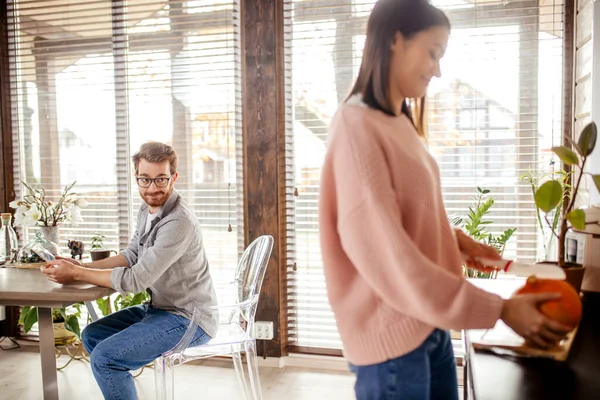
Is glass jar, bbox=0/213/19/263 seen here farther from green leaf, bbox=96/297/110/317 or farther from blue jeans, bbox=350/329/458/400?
blue jeans, bbox=350/329/458/400

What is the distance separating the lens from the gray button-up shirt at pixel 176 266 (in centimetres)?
226

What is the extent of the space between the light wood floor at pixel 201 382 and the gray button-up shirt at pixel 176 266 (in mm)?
765

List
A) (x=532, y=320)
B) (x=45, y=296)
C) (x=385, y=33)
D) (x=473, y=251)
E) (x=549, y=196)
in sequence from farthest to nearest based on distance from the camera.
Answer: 1. (x=45, y=296)
2. (x=549, y=196)
3. (x=473, y=251)
4. (x=385, y=33)
5. (x=532, y=320)

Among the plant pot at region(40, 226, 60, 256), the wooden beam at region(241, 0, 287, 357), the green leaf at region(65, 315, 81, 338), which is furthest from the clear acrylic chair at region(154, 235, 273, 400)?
the green leaf at region(65, 315, 81, 338)

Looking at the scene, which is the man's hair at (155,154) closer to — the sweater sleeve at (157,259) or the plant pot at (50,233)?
the sweater sleeve at (157,259)

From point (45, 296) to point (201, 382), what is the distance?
4.11 ft

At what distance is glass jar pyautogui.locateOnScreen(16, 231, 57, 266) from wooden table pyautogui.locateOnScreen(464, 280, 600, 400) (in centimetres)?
217

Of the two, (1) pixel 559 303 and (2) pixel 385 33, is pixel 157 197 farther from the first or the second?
(1) pixel 559 303

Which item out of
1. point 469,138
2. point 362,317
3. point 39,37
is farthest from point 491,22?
point 39,37

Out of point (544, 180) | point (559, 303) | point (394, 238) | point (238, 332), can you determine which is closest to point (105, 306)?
point (238, 332)

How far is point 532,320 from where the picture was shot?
3.03 feet

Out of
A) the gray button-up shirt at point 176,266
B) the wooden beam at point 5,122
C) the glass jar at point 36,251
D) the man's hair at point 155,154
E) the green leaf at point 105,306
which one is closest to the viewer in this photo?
the gray button-up shirt at point 176,266

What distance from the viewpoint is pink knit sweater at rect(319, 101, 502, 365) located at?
37.2 inches

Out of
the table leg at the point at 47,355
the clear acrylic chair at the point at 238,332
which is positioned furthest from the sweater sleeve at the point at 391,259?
the table leg at the point at 47,355
